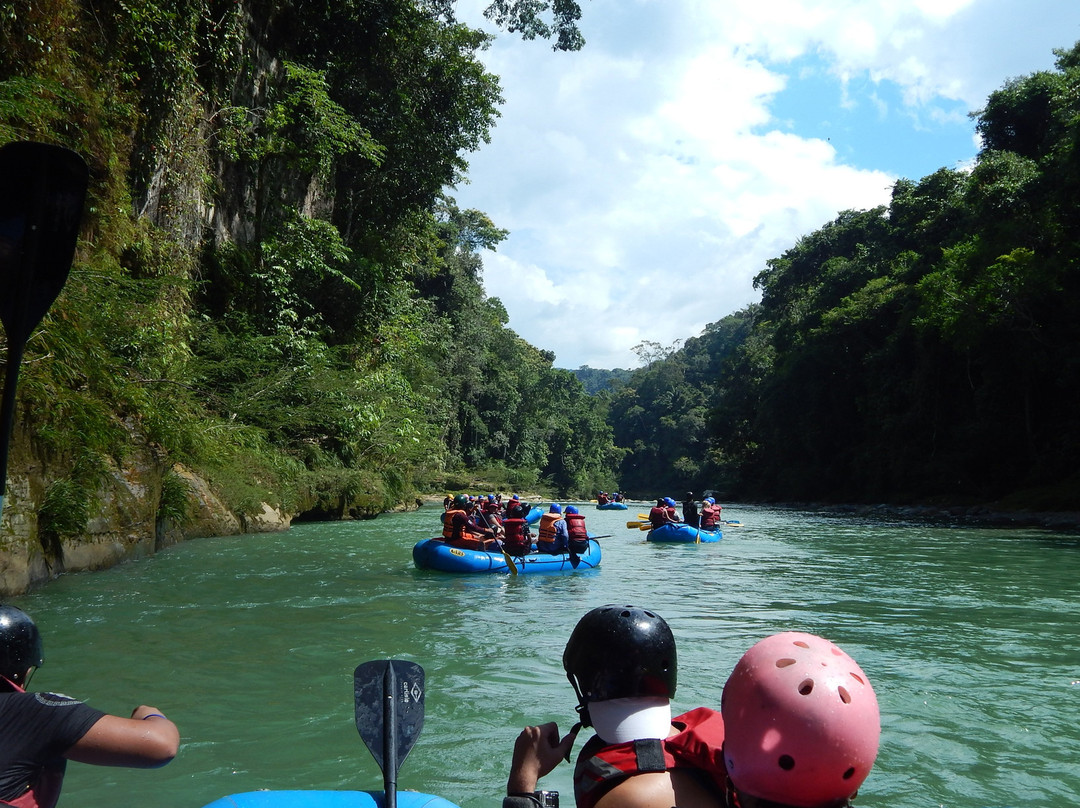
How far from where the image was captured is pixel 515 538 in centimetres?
1171

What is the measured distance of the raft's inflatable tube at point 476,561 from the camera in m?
10.8

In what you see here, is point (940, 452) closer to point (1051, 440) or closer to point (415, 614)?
point (1051, 440)

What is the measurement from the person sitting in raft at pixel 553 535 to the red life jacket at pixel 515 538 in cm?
34

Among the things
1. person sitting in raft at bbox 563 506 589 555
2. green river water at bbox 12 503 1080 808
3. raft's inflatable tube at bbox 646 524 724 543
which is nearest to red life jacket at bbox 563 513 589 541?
person sitting in raft at bbox 563 506 589 555

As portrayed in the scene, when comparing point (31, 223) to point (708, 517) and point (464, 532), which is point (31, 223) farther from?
point (708, 517)

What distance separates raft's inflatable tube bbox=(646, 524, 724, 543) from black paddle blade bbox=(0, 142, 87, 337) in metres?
15.0

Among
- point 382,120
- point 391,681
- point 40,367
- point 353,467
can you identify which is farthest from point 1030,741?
point 382,120

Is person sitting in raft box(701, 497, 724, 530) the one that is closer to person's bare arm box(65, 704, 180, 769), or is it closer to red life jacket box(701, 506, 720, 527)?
red life jacket box(701, 506, 720, 527)

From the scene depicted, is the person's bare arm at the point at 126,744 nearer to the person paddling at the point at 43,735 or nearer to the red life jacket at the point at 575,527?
the person paddling at the point at 43,735

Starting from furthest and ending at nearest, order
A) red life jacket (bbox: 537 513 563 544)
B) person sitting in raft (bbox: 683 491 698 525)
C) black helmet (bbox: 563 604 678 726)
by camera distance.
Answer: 1. person sitting in raft (bbox: 683 491 698 525)
2. red life jacket (bbox: 537 513 563 544)
3. black helmet (bbox: 563 604 678 726)

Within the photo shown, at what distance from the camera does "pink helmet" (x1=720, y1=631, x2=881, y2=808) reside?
1.39 meters

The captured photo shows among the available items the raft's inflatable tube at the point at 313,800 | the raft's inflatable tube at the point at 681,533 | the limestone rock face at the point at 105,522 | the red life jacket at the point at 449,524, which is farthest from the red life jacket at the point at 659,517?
the raft's inflatable tube at the point at 313,800

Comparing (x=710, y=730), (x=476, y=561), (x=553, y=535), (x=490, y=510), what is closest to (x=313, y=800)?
(x=710, y=730)

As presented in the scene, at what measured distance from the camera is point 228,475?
14.2 meters
